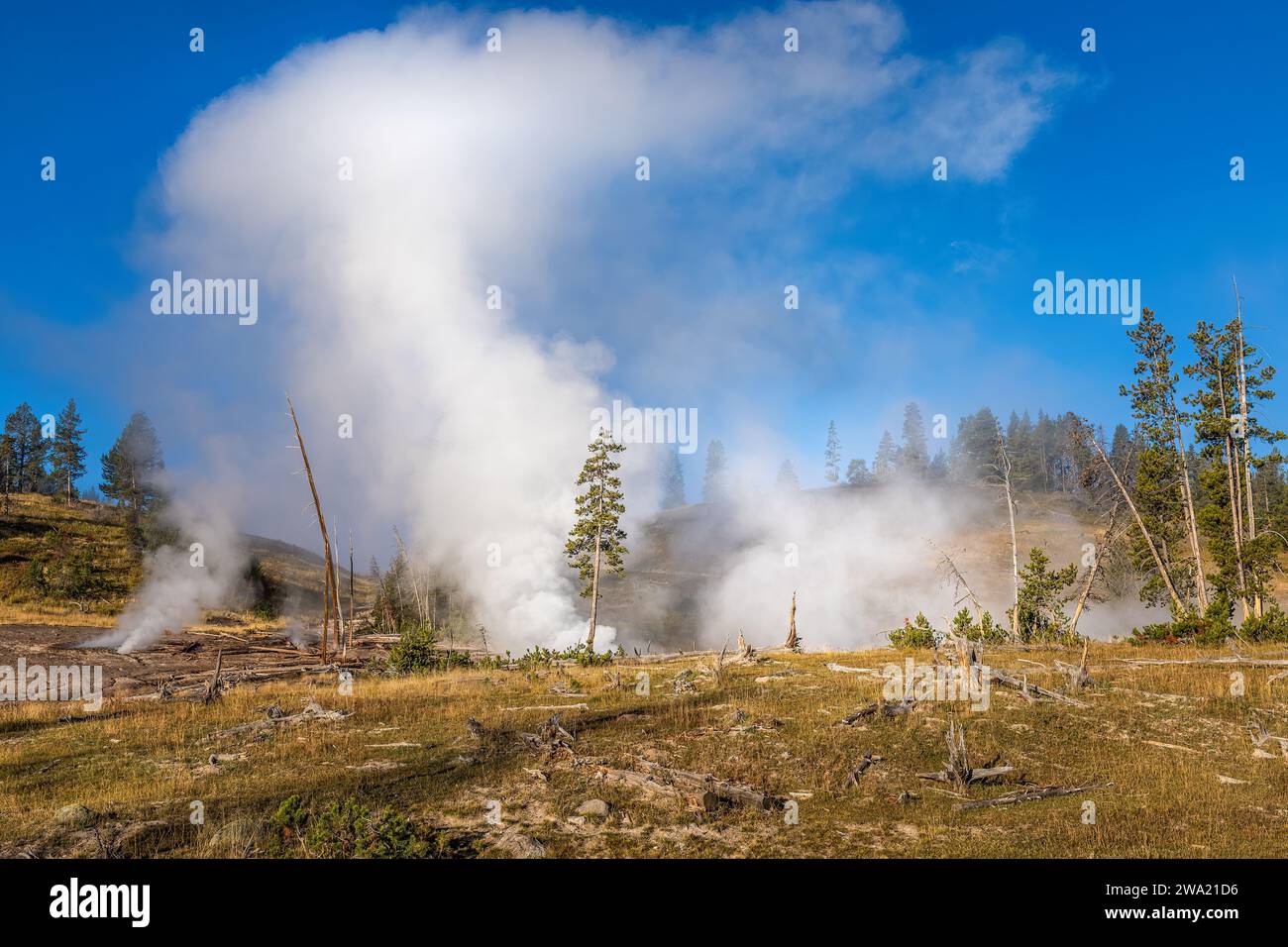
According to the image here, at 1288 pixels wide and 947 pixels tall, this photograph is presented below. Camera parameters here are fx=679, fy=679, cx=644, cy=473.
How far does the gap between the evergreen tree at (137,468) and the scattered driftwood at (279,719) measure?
72.1 meters

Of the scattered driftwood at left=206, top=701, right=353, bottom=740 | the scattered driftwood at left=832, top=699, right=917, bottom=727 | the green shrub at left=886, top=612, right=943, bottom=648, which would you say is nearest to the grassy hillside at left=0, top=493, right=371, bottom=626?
the scattered driftwood at left=206, top=701, right=353, bottom=740

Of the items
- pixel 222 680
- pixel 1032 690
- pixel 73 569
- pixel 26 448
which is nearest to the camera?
pixel 1032 690

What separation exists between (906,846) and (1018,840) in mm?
1786

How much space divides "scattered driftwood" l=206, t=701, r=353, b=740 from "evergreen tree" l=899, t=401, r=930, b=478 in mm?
129561

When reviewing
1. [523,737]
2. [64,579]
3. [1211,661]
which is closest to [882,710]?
[523,737]

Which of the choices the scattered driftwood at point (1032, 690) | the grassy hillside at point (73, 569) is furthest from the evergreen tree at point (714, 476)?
the scattered driftwood at point (1032, 690)

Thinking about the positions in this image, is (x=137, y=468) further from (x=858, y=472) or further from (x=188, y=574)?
→ (x=858, y=472)

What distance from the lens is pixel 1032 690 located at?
67.6 feet

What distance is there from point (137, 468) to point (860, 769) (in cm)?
9450

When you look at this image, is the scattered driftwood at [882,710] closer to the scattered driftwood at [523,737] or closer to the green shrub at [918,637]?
the scattered driftwood at [523,737]

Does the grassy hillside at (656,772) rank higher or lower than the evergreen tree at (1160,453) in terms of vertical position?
lower

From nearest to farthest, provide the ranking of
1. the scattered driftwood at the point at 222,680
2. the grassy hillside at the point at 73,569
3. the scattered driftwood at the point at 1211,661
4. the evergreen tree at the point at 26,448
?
the scattered driftwood at the point at 1211,661 < the scattered driftwood at the point at 222,680 < the grassy hillside at the point at 73,569 < the evergreen tree at the point at 26,448

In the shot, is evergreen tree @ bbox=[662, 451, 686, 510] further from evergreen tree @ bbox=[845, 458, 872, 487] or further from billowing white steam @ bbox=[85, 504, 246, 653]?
billowing white steam @ bbox=[85, 504, 246, 653]

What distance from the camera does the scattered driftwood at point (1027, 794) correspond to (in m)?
12.2
